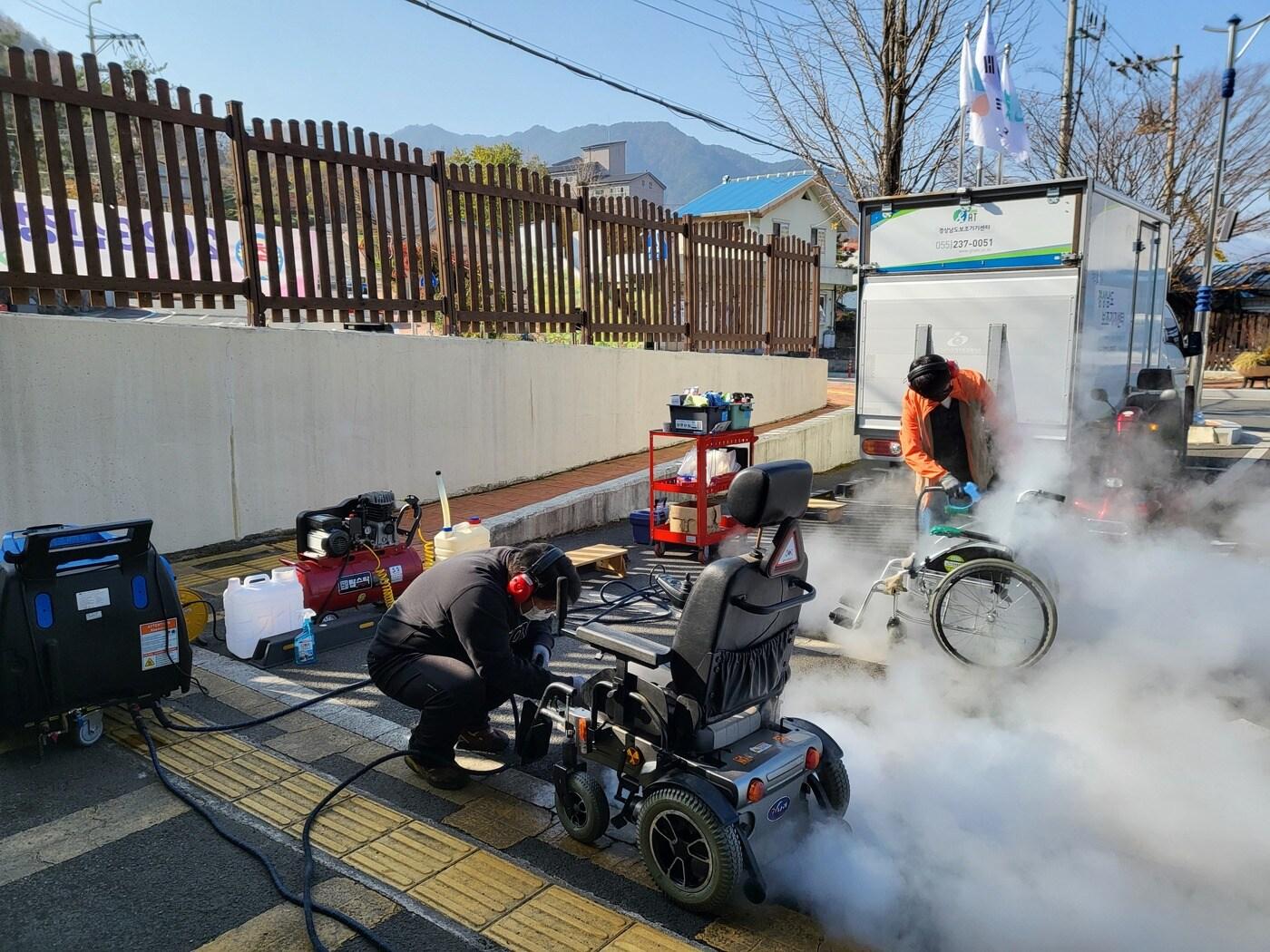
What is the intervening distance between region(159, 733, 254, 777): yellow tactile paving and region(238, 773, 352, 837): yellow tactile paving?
391 mm

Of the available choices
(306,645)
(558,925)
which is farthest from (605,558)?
(558,925)

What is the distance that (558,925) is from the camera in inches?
112

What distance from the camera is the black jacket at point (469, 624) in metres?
3.58

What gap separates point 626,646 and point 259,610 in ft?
9.50

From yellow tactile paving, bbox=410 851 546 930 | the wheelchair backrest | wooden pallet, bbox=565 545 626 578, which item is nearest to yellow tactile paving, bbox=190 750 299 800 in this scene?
yellow tactile paving, bbox=410 851 546 930

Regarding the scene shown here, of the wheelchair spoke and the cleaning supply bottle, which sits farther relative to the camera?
the cleaning supply bottle

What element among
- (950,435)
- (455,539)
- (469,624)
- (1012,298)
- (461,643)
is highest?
(1012,298)

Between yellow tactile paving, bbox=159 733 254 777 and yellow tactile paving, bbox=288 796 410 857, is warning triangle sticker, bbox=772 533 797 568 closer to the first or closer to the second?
yellow tactile paving, bbox=288 796 410 857

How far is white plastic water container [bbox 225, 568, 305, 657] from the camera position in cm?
509

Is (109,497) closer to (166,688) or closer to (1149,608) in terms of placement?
(166,688)

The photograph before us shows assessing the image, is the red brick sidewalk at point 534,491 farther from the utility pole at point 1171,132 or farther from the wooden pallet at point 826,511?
the utility pole at point 1171,132

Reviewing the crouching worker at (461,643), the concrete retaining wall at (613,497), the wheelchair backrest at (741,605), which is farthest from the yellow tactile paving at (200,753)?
the concrete retaining wall at (613,497)

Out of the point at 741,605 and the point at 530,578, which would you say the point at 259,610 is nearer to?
the point at 530,578

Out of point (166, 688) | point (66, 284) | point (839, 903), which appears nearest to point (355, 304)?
point (66, 284)
